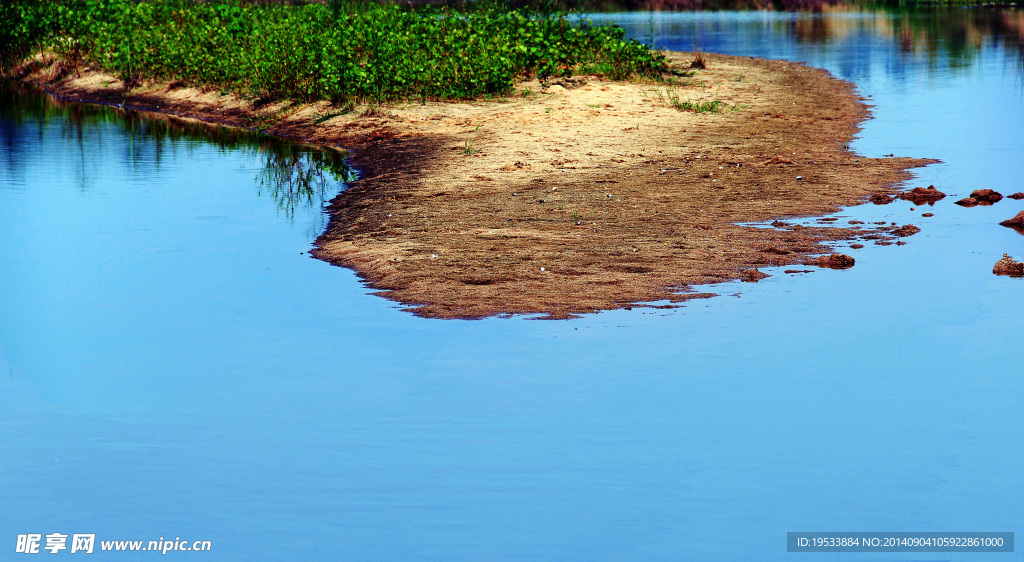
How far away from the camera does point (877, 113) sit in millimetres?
18312

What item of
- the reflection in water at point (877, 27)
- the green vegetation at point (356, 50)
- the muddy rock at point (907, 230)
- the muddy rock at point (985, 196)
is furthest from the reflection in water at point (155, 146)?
the reflection in water at point (877, 27)

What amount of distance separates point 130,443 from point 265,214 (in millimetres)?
6344

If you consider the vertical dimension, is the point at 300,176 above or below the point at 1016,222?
above

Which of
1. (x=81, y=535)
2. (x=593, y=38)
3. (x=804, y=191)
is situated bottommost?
(x=81, y=535)

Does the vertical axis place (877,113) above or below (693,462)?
above

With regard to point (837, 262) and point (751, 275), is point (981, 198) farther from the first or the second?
point (751, 275)

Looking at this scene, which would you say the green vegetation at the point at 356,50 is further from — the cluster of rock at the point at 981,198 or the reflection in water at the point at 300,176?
the cluster of rock at the point at 981,198

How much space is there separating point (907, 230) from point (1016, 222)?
1083mm

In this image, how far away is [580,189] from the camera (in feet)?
37.8

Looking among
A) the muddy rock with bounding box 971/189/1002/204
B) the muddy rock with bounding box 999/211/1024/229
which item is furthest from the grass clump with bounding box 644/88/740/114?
the muddy rock with bounding box 999/211/1024/229

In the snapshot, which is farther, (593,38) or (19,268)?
(593,38)

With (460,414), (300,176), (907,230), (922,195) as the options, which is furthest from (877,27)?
(460,414)

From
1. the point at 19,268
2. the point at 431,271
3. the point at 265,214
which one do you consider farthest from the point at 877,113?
the point at 19,268

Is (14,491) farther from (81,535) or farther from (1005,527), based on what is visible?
(1005,527)
